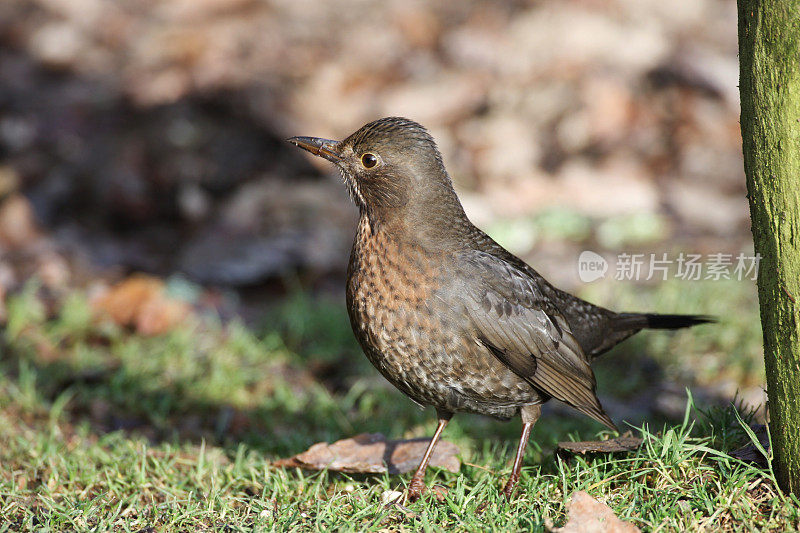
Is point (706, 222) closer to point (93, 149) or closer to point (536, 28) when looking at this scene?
point (536, 28)

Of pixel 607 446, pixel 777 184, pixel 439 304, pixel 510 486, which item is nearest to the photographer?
pixel 777 184

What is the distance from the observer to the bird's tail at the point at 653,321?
4383 mm

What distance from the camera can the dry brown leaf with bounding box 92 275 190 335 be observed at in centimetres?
578

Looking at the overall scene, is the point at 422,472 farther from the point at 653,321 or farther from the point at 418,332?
the point at 653,321

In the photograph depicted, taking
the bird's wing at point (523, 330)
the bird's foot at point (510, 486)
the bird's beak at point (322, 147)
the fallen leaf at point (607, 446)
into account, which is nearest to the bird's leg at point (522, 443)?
the bird's foot at point (510, 486)

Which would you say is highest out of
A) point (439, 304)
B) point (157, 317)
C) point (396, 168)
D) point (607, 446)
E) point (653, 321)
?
point (396, 168)

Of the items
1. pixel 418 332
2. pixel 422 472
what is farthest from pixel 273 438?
pixel 418 332

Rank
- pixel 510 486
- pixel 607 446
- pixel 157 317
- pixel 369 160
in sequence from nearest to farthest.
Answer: pixel 607 446 → pixel 510 486 → pixel 369 160 → pixel 157 317

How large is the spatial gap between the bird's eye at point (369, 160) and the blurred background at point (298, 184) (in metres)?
1.57

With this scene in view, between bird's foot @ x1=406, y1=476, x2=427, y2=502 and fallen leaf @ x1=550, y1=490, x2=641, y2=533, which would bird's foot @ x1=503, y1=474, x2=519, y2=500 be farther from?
fallen leaf @ x1=550, y1=490, x2=641, y2=533

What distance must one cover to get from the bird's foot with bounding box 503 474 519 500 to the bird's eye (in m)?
1.55

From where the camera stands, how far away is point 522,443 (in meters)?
3.65

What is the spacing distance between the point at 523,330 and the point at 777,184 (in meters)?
1.32

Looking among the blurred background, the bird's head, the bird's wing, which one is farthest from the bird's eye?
the blurred background
